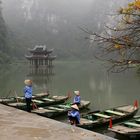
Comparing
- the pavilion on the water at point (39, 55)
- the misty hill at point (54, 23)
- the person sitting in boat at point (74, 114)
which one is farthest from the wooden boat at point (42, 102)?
the misty hill at point (54, 23)

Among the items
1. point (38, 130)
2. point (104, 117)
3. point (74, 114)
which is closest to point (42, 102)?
point (104, 117)

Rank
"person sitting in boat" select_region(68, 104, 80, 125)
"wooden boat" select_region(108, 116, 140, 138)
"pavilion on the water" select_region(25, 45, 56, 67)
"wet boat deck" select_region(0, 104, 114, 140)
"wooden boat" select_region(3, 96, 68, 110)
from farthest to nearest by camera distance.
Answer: "pavilion on the water" select_region(25, 45, 56, 67) < "wooden boat" select_region(3, 96, 68, 110) < "wooden boat" select_region(108, 116, 140, 138) < "person sitting in boat" select_region(68, 104, 80, 125) < "wet boat deck" select_region(0, 104, 114, 140)

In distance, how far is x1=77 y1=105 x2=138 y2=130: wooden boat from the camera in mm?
14632

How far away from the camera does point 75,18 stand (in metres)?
194

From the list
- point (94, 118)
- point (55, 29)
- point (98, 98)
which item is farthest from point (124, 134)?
point (55, 29)

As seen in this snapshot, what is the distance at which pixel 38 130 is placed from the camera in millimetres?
9562


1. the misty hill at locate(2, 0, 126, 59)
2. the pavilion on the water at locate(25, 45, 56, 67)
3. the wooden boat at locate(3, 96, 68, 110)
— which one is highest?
the misty hill at locate(2, 0, 126, 59)

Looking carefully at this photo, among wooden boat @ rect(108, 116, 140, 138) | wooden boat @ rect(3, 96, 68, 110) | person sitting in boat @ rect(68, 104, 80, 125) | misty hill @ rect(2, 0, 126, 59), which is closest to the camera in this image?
person sitting in boat @ rect(68, 104, 80, 125)

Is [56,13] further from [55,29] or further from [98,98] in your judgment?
[98,98]

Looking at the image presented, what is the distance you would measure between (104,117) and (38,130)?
706 centimetres

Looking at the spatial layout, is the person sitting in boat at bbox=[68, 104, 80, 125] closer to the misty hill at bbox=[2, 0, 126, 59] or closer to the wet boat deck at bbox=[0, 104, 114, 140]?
the wet boat deck at bbox=[0, 104, 114, 140]

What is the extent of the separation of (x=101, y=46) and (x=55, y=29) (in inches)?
6780

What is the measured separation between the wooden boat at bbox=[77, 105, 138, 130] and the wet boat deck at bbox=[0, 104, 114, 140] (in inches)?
122

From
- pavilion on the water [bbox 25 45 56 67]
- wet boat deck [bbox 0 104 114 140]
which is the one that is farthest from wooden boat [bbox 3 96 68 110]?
pavilion on the water [bbox 25 45 56 67]
